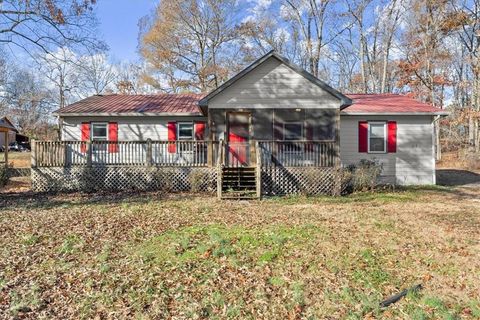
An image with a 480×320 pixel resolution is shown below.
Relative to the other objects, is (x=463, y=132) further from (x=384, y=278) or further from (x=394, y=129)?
(x=384, y=278)

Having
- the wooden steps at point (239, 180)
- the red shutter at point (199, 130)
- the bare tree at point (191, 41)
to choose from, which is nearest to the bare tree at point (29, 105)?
the bare tree at point (191, 41)

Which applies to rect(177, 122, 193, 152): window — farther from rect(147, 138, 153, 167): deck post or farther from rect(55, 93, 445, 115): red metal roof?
rect(147, 138, 153, 167): deck post

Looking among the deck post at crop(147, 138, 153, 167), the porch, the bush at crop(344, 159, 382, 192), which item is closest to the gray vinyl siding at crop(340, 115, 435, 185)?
the bush at crop(344, 159, 382, 192)

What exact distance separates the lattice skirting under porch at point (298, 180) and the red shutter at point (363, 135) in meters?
3.48

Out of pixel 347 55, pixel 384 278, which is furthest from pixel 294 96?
pixel 347 55

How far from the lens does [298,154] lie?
1309 centimetres

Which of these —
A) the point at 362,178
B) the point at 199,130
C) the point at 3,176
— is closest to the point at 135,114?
the point at 199,130

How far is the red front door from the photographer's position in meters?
13.6

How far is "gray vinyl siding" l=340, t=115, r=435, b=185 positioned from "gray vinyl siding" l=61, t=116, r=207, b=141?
6707mm

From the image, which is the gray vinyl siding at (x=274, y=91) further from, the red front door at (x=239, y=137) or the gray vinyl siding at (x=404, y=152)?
the gray vinyl siding at (x=404, y=152)

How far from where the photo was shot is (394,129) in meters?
15.1

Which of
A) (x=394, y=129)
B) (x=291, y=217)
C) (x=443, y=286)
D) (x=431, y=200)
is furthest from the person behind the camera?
(x=394, y=129)

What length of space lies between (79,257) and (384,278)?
4.90 metres

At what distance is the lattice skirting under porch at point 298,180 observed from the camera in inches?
490
